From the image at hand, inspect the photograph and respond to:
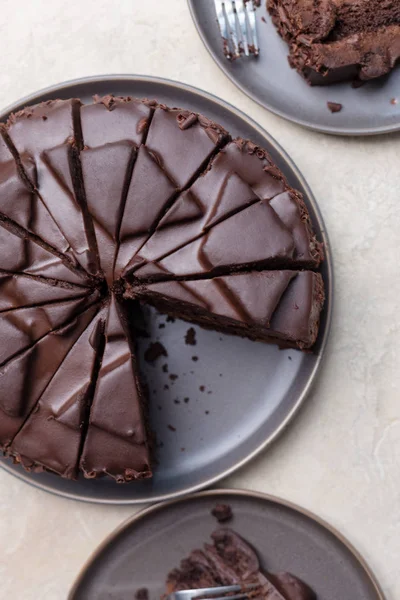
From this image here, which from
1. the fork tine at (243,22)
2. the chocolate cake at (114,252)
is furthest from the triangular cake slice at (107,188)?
the fork tine at (243,22)

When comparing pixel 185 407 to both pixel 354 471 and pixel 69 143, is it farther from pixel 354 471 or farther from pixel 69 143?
pixel 69 143

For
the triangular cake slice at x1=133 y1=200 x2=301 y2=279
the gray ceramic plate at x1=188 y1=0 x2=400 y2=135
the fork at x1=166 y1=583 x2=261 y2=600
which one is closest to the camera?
the triangular cake slice at x1=133 y1=200 x2=301 y2=279

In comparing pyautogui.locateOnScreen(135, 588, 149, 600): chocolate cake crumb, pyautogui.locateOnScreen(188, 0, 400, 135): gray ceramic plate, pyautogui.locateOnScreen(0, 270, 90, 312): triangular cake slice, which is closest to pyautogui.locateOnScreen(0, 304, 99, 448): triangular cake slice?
pyautogui.locateOnScreen(0, 270, 90, 312): triangular cake slice

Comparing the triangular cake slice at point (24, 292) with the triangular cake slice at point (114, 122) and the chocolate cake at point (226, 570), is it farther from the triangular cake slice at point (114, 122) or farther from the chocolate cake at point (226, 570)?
the chocolate cake at point (226, 570)

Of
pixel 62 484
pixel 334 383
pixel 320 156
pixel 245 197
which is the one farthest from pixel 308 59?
pixel 62 484

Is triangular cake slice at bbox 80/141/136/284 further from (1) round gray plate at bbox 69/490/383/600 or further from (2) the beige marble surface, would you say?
(1) round gray plate at bbox 69/490/383/600

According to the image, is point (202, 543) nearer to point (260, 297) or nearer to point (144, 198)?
point (260, 297)

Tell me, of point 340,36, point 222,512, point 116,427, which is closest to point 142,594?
point 222,512
